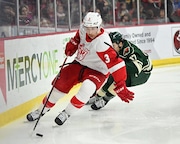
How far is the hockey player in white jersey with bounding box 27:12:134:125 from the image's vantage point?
4.10 metres

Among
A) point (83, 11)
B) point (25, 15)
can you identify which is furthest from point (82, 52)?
point (83, 11)

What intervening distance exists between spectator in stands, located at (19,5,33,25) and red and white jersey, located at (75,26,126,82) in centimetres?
157

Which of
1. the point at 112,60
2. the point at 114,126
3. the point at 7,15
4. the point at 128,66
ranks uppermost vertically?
the point at 7,15

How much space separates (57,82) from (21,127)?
1.56ft

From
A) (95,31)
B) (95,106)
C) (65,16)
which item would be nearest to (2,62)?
(95,31)

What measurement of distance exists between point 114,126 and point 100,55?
0.61m

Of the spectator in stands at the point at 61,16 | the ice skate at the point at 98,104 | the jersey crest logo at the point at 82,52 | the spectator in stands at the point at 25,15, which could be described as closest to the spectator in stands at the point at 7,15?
the spectator in stands at the point at 25,15

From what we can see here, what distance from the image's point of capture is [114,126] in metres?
4.27

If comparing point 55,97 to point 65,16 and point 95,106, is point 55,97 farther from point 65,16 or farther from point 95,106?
point 65,16

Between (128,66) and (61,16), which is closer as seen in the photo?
(128,66)

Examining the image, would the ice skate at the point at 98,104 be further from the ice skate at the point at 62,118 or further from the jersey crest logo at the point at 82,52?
the ice skate at the point at 62,118

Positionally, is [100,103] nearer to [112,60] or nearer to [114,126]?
[114,126]

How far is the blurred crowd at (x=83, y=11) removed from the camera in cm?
568

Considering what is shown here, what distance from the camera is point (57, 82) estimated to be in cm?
434
